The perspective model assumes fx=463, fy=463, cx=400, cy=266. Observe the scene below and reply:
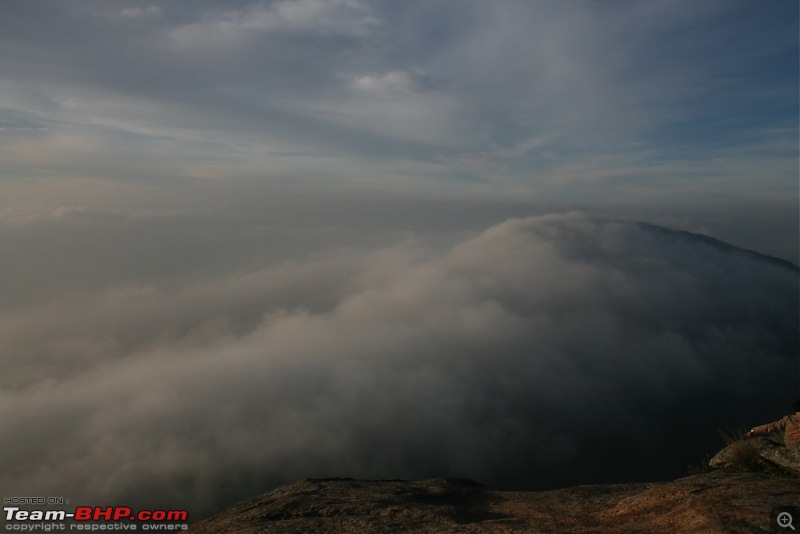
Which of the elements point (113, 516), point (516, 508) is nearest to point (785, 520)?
point (516, 508)

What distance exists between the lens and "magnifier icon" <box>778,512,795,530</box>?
36.3ft

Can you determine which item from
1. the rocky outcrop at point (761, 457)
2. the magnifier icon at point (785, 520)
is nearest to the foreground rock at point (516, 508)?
the magnifier icon at point (785, 520)

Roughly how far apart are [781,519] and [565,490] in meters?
8.76

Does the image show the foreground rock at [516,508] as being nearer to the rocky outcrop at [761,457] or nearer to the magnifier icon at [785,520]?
the magnifier icon at [785,520]

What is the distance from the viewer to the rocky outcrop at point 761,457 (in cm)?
1753

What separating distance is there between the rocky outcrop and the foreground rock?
3.00 meters

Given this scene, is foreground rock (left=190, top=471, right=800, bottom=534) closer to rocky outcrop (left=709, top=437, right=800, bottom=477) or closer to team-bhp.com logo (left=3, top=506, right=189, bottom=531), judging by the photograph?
rocky outcrop (left=709, top=437, right=800, bottom=477)

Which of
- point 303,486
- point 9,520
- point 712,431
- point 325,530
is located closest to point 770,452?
point 325,530

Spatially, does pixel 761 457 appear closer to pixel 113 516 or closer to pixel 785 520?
pixel 785 520

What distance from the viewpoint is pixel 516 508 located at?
55.2ft

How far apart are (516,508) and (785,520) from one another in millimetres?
8031

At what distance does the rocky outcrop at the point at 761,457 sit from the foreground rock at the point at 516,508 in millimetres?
3000

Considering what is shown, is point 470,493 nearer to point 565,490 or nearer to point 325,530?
point 565,490

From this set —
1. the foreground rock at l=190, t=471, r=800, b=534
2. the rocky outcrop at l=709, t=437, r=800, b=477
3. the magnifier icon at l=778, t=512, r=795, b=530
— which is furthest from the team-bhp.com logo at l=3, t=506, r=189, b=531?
the rocky outcrop at l=709, t=437, r=800, b=477
